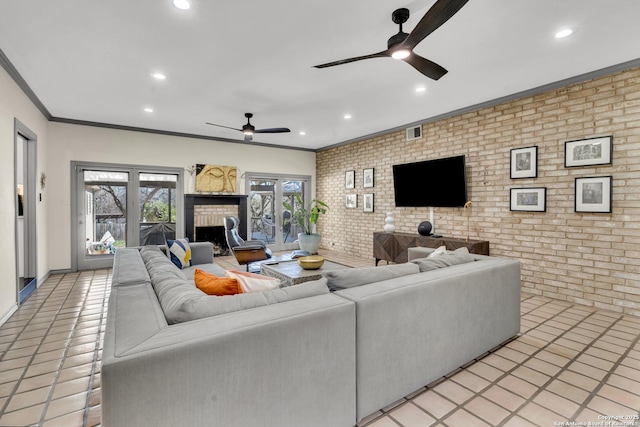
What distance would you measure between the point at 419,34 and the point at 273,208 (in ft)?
19.5

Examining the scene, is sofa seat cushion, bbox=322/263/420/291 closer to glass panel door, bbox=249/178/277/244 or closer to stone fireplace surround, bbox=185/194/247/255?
stone fireplace surround, bbox=185/194/247/255

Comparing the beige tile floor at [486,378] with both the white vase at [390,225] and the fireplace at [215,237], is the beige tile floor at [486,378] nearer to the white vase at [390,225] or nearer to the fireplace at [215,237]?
the white vase at [390,225]

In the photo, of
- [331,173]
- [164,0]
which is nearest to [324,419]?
[164,0]

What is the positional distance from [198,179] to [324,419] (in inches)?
228

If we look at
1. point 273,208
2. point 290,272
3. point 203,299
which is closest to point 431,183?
point 290,272

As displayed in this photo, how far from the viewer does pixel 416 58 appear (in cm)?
244

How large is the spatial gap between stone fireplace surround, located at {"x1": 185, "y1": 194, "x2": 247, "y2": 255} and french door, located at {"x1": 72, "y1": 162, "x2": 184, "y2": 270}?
0.19m

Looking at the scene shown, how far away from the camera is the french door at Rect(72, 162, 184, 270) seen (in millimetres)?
5352

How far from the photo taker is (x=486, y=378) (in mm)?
2061

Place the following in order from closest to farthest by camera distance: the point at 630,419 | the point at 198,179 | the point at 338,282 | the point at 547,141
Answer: the point at 630,419
the point at 338,282
the point at 547,141
the point at 198,179

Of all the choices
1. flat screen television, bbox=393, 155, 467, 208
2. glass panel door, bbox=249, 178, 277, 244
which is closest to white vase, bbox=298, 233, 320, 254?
glass panel door, bbox=249, 178, 277, 244

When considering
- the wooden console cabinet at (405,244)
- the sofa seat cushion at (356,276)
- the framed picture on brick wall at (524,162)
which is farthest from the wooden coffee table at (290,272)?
the framed picture on brick wall at (524,162)

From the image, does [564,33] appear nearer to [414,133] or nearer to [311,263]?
[414,133]

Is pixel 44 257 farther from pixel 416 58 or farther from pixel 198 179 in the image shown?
pixel 416 58
